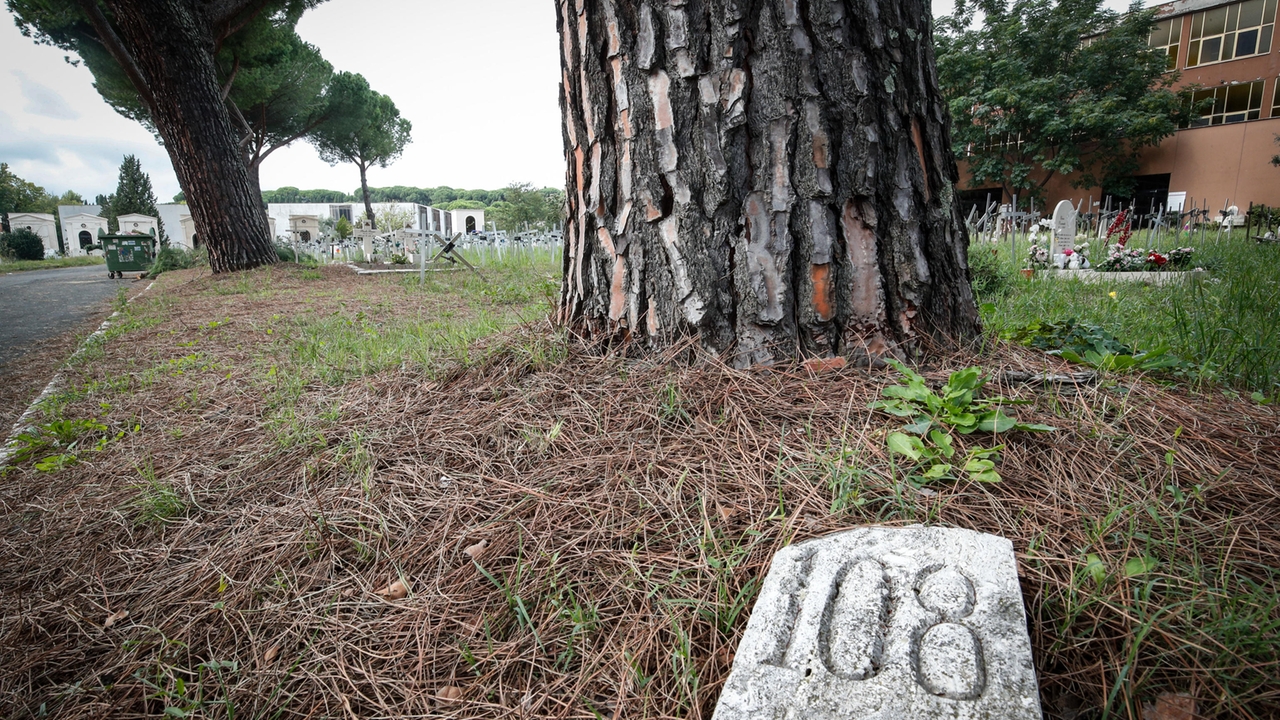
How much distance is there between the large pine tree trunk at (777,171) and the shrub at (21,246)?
120 ft

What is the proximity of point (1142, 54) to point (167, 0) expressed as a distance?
37922 millimetres

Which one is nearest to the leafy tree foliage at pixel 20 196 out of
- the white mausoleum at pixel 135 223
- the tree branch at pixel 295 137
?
the white mausoleum at pixel 135 223

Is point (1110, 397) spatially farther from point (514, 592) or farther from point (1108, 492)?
point (514, 592)

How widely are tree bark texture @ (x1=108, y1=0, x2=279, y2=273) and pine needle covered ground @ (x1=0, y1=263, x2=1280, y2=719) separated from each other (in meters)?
8.36

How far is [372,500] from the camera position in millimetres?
1726

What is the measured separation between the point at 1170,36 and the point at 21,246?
56.7m

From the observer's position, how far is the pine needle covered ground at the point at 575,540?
108 cm

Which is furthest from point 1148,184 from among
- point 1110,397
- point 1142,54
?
point 1110,397

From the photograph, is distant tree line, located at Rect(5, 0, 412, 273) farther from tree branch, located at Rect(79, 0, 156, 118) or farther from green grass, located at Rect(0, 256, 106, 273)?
green grass, located at Rect(0, 256, 106, 273)

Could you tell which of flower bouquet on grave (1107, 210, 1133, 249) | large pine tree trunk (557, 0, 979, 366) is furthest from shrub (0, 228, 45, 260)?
flower bouquet on grave (1107, 210, 1133, 249)

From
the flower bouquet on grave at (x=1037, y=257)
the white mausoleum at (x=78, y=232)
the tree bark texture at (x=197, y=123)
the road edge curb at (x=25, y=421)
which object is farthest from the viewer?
the white mausoleum at (x=78, y=232)

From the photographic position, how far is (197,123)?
8.56 m

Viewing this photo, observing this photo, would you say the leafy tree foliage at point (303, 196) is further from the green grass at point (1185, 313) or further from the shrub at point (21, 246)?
the green grass at point (1185, 313)

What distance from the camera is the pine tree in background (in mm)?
41844
